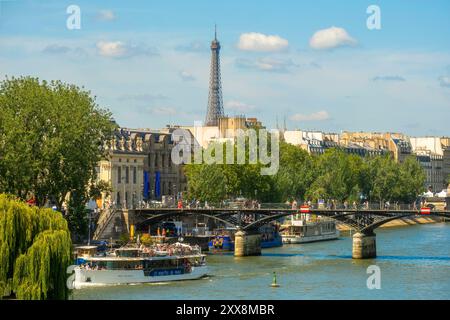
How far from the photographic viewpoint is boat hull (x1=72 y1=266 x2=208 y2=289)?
179 ft

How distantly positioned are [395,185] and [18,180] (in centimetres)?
7438

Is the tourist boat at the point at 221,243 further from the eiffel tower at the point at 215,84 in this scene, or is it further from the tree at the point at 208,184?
the eiffel tower at the point at 215,84

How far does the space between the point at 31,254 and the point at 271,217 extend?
1563 inches

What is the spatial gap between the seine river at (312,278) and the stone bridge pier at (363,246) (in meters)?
0.63

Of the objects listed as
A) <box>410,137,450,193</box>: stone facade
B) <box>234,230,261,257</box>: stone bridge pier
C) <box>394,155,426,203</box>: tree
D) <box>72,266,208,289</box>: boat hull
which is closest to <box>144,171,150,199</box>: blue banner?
<box>234,230,261,257</box>: stone bridge pier

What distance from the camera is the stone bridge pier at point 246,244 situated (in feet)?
244

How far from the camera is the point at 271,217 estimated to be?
75.9m

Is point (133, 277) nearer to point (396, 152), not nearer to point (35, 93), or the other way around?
point (35, 93)

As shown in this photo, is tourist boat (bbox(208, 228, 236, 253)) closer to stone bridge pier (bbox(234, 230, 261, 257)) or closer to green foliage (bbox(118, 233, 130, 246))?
stone bridge pier (bbox(234, 230, 261, 257))

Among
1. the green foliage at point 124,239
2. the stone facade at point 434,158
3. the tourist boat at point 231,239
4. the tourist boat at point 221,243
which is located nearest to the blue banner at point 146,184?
the tourist boat at point 231,239

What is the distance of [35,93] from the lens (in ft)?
221

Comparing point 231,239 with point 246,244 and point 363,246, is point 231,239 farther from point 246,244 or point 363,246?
point 363,246

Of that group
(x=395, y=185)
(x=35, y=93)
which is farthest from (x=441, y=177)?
(x=35, y=93)

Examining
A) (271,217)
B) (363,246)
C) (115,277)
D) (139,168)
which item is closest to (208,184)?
(139,168)
